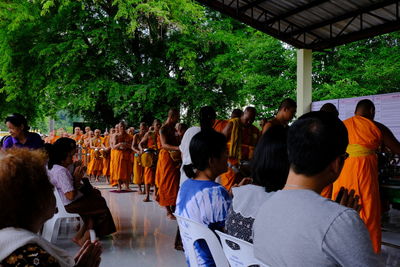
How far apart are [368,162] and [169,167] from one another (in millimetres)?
3224

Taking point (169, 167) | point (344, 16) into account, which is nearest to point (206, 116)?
point (169, 167)

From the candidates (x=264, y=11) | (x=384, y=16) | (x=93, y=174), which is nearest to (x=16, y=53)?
(x=93, y=174)

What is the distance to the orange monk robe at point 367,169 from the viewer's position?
3.92 meters

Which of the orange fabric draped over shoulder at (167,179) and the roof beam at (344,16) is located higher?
the roof beam at (344,16)

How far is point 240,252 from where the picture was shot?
163 centimetres

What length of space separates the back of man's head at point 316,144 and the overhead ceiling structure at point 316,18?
673 centimetres

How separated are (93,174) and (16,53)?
4.62 meters

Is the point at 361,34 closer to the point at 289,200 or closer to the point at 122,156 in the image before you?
the point at 122,156

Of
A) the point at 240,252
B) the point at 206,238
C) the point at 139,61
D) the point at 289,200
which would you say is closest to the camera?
the point at 289,200

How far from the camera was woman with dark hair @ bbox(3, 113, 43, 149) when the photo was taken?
4552mm

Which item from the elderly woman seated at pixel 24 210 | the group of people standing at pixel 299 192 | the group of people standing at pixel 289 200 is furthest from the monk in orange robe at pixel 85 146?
the elderly woman seated at pixel 24 210

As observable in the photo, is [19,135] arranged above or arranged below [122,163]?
above

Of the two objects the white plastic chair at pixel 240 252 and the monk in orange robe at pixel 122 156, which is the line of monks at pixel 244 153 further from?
the white plastic chair at pixel 240 252

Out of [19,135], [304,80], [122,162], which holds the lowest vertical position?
[122,162]
